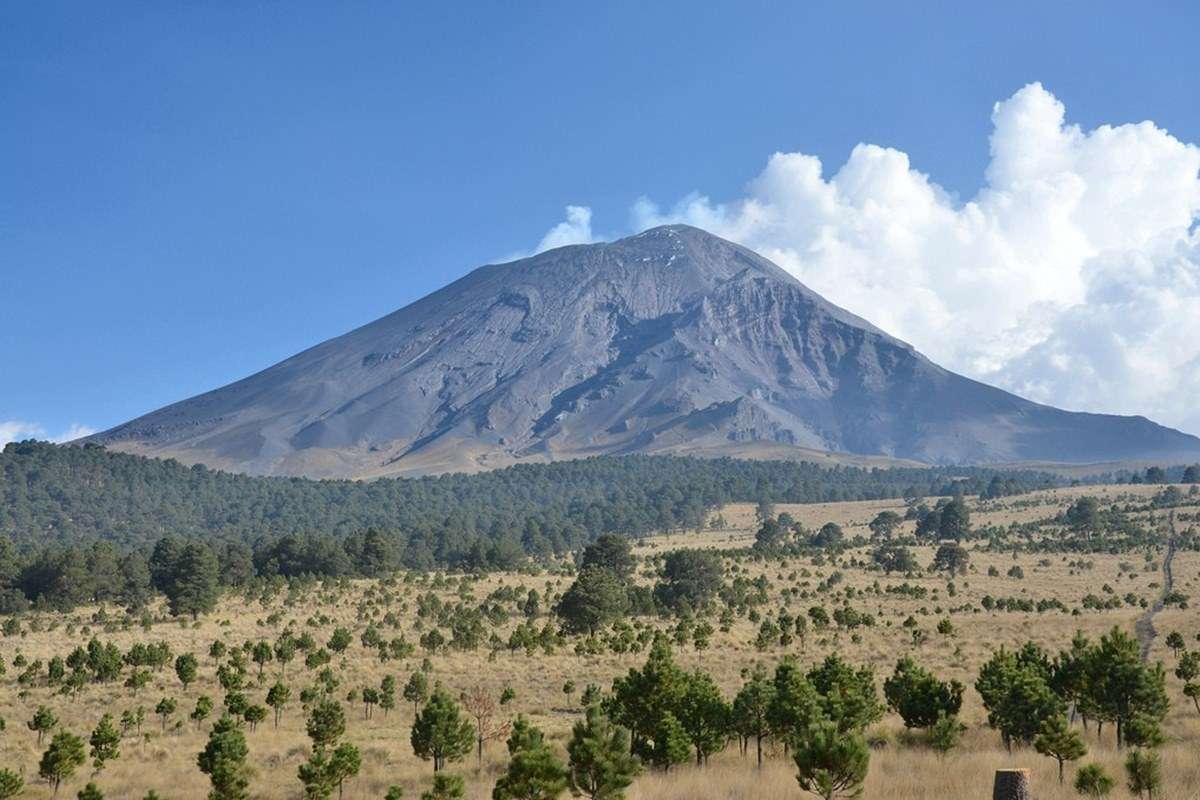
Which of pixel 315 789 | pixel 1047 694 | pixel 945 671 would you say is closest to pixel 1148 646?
pixel 945 671

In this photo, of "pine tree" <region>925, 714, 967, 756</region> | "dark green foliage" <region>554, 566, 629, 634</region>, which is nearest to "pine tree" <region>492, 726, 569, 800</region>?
"pine tree" <region>925, 714, 967, 756</region>

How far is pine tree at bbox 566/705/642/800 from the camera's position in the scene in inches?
786

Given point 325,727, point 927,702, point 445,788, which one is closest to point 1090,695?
point 927,702

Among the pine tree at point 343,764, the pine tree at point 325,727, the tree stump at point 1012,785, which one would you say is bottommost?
the pine tree at point 325,727

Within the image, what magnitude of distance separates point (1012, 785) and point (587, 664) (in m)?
43.6

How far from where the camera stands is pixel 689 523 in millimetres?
168375

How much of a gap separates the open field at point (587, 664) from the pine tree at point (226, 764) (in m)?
1.70

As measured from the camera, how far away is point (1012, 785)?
12289 mm

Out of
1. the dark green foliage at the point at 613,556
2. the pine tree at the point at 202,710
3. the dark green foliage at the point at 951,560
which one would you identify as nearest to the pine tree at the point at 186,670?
the pine tree at the point at 202,710

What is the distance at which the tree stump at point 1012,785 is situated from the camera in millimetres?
12227

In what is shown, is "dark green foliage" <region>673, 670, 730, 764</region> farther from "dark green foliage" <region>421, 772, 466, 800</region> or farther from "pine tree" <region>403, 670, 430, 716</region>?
"pine tree" <region>403, 670, 430, 716</region>

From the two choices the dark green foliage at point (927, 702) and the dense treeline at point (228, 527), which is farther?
the dense treeline at point (228, 527)

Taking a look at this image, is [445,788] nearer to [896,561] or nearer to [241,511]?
[896,561]

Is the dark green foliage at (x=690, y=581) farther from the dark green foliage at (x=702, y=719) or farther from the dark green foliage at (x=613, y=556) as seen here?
the dark green foliage at (x=702, y=719)
